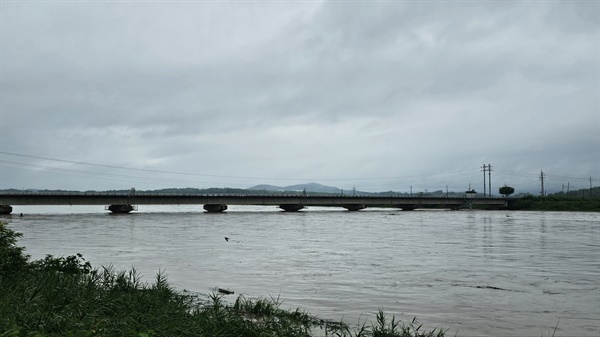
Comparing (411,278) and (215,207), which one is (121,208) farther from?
(411,278)

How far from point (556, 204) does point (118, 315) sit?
182 m

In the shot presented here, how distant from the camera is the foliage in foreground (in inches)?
343

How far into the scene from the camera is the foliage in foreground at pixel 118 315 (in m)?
8.71

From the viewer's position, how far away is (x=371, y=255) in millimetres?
34531

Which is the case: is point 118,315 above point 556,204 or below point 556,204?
below

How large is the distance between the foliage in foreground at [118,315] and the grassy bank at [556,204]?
16875 cm

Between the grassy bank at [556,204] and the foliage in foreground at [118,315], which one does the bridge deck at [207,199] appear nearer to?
the grassy bank at [556,204]

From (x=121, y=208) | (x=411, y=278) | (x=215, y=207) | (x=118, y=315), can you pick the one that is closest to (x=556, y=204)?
(x=215, y=207)

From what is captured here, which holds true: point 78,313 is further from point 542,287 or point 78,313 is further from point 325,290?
point 542,287

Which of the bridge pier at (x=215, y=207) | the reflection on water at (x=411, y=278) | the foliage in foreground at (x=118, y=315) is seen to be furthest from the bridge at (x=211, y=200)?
the foliage in foreground at (x=118, y=315)

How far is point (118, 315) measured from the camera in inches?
408

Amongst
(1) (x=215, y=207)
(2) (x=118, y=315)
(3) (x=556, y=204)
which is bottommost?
(1) (x=215, y=207)

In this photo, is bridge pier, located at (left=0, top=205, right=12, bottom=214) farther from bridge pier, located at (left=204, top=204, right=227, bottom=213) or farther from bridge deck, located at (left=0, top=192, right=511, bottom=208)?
bridge pier, located at (left=204, top=204, right=227, bottom=213)

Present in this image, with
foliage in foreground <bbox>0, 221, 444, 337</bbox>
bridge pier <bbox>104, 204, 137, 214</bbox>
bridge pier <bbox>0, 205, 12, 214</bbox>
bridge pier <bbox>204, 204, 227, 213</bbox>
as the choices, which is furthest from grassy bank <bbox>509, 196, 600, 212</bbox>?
foliage in foreground <bbox>0, 221, 444, 337</bbox>
